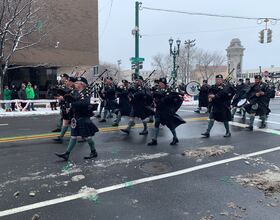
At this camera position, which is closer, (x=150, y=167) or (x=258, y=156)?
(x=150, y=167)

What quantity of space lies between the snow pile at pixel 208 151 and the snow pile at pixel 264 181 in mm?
1509

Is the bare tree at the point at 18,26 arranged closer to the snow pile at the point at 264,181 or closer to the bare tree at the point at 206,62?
the snow pile at the point at 264,181

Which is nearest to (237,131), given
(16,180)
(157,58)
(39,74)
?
(16,180)

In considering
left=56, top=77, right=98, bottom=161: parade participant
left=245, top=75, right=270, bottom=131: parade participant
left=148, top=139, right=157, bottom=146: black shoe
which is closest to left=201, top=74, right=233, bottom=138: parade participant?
left=245, top=75, right=270, bottom=131: parade participant

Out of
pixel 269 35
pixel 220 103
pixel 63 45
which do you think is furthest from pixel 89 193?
pixel 63 45

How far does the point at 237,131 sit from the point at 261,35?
16.4m

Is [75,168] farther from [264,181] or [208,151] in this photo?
[264,181]

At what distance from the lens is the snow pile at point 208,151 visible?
7.72 metres

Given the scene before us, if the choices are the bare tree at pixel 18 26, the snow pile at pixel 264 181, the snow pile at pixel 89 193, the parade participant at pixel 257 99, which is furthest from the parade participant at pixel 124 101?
the bare tree at pixel 18 26

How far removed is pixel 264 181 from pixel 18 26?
19104mm

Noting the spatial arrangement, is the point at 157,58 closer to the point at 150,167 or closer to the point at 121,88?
the point at 121,88

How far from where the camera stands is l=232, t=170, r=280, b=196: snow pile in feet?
18.1

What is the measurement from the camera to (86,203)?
15.9ft

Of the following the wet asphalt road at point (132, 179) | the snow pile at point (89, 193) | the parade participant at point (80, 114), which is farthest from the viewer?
the parade participant at point (80, 114)
